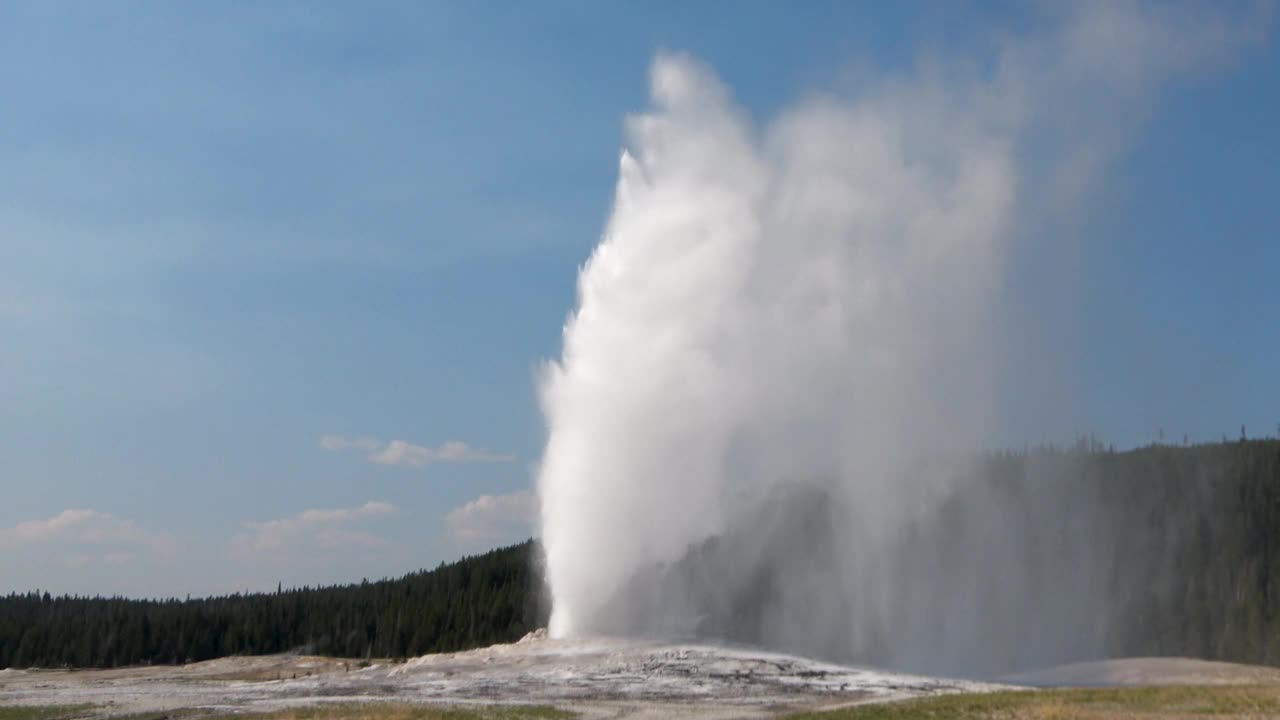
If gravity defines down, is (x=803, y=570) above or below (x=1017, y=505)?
below

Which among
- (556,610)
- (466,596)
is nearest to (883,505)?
(556,610)

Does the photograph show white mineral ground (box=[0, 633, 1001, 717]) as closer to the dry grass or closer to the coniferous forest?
the dry grass

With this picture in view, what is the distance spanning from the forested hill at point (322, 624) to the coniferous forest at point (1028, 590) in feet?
0.65

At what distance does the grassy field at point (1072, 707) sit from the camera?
106ft

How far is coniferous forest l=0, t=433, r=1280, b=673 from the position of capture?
257 feet

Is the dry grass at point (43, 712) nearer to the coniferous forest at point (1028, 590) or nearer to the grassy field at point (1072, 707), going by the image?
the grassy field at point (1072, 707)

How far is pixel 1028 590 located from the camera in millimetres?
84938

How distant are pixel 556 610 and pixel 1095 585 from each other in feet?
155

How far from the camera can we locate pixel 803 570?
69625mm

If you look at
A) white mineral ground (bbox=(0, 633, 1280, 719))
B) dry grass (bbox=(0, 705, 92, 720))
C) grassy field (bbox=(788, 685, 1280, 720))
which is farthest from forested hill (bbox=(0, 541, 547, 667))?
grassy field (bbox=(788, 685, 1280, 720))

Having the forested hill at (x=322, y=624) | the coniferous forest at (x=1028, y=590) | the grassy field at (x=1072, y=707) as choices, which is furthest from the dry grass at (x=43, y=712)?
the forested hill at (x=322, y=624)

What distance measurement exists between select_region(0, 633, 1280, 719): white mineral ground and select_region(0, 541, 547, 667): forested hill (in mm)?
34742

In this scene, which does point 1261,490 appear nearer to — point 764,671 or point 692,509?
point 692,509

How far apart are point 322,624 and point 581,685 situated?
66.8 meters
